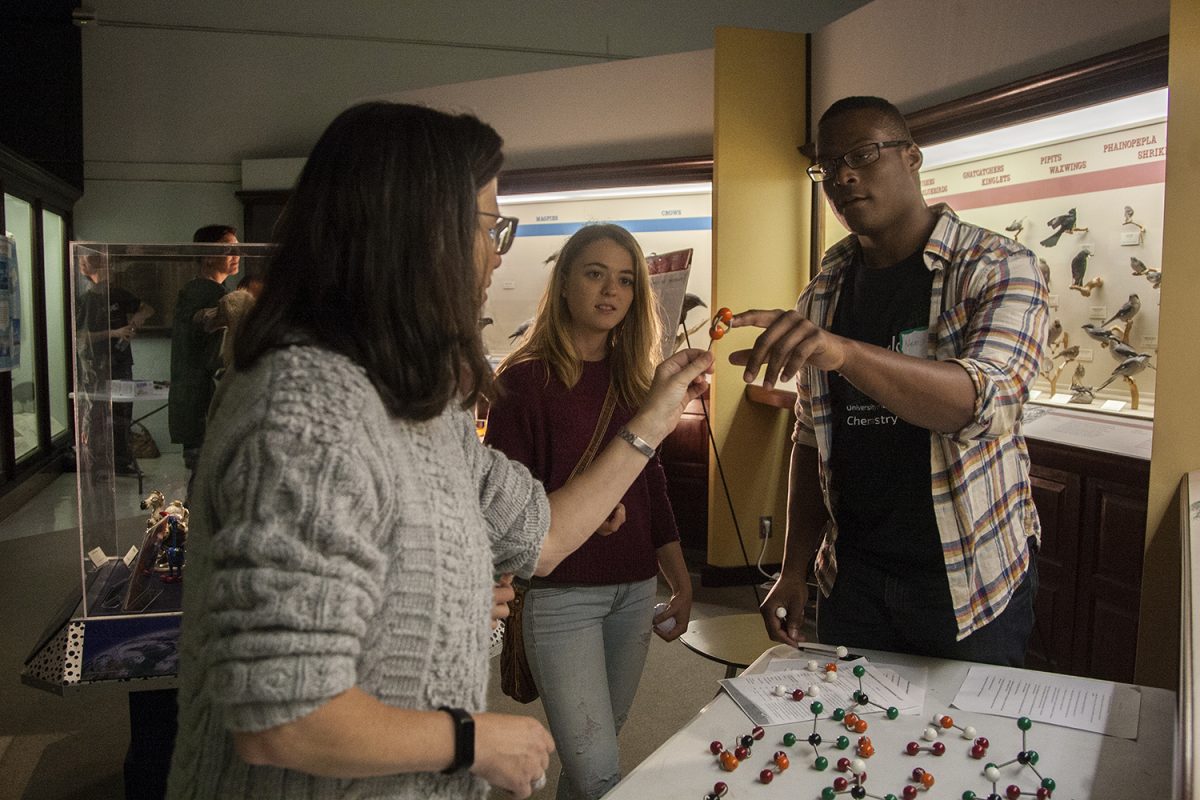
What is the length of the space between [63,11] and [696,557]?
8.06m

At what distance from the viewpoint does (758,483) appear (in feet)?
16.5

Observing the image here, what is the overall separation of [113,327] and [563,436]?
127 cm

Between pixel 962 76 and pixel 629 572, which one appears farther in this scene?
pixel 962 76

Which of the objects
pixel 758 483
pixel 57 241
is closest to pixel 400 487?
pixel 758 483

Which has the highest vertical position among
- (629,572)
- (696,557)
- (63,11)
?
(63,11)

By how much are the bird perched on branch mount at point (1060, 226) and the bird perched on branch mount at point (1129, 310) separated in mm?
374

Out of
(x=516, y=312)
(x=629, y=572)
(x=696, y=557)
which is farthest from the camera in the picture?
(x=516, y=312)

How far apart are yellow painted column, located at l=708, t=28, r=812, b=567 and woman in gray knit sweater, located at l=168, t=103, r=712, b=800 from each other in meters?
3.84

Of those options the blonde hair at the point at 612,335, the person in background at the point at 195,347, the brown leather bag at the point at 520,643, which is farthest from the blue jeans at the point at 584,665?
the person in background at the point at 195,347

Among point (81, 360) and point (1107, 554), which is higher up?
point (81, 360)

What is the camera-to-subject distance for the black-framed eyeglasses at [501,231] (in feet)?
4.07

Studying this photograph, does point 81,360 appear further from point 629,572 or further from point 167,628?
point 629,572

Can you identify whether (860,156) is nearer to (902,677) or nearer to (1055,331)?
(902,677)

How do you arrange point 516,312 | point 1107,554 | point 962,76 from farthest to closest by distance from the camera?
point 516,312, point 962,76, point 1107,554
